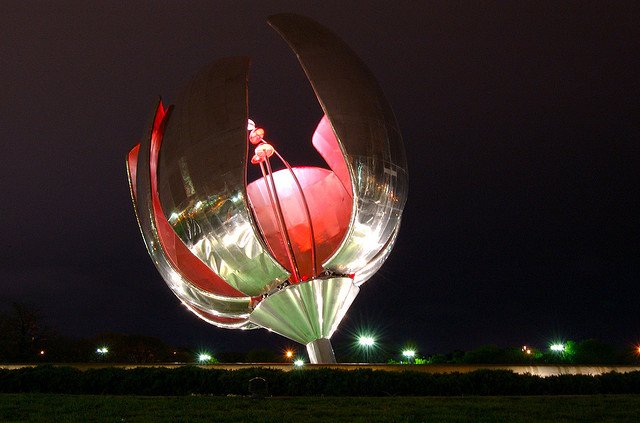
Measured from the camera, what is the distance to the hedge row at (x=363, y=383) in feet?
39.3

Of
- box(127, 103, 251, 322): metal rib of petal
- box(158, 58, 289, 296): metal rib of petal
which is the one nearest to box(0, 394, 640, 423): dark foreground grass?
box(158, 58, 289, 296): metal rib of petal

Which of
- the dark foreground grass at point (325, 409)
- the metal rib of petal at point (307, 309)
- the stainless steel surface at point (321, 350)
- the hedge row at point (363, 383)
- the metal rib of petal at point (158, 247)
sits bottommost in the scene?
the dark foreground grass at point (325, 409)

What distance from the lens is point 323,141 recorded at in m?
15.9

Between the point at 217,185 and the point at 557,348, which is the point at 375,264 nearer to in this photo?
the point at 217,185

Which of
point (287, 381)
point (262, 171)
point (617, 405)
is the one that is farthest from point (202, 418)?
point (262, 171)

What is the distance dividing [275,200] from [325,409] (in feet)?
22.8

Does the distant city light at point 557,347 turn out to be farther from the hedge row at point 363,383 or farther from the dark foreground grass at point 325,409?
the dark foreground grass at point 325,409

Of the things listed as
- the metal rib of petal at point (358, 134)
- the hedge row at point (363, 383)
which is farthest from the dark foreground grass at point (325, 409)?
the metal rib of petal at point (358, 134)

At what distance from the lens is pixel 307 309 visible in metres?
14.5

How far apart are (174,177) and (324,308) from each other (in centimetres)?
447

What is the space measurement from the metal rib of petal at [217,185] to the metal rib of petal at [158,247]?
619mm

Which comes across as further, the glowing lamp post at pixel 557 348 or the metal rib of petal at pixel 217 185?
the glowing lamp post at pixel 557 348

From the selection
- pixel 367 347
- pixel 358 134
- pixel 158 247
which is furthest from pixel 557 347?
pixel 158 247

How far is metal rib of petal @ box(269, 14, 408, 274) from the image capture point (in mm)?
13570
